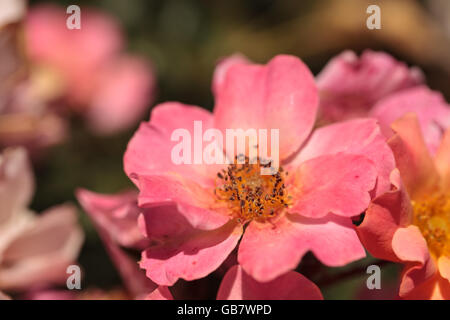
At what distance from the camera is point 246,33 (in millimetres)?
1586

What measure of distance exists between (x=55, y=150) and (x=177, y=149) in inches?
30.7

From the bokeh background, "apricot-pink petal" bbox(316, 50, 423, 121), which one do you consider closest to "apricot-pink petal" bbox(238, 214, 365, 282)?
"apricot-pink petal" bbox(316, 50, 423, 121)

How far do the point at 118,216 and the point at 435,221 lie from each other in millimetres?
320

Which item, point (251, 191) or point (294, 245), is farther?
point (251, 191)

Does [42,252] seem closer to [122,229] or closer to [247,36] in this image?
[122,229]

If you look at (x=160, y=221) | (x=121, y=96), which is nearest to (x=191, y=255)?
(x=160, y=221)

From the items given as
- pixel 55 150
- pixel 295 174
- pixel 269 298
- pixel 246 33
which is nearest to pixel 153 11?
pixel 246 33

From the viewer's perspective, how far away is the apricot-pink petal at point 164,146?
53 centimetres

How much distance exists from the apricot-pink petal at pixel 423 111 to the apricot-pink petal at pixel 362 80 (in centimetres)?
4

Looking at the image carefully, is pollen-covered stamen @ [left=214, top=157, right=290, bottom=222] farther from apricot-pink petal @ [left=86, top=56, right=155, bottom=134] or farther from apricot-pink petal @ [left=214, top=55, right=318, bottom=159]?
apricot-pink petal @ [left=86, top=56, right=155, bottom=134]

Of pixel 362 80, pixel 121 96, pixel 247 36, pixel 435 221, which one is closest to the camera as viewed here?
pixel 435 221

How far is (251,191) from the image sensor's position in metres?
0.56

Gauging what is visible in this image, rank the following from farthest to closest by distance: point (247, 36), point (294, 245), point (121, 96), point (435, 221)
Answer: point (247, 36), point (121, 96), point (435, 221), point (294, 245)

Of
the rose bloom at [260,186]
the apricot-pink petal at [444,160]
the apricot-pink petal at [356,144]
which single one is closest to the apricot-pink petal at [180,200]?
the rose bloom at [260,186]
